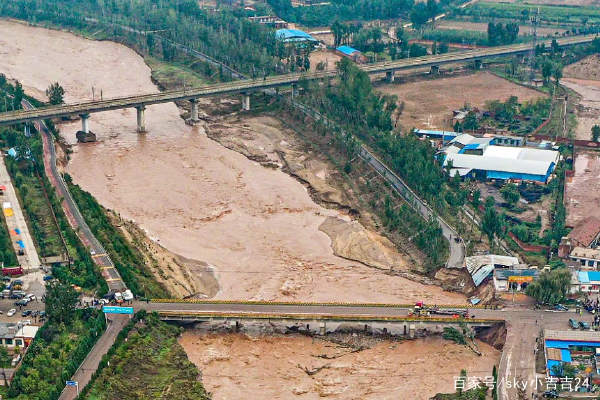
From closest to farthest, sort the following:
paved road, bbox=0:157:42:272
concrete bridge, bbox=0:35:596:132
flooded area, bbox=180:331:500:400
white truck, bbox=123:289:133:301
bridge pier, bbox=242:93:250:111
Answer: flooded area, bbox=180:331:500:400
white truck, bbox=123:289:133:301
paved road, bbox=0:157:42:272
concrete bridge, bbox=0:35:596:132
bridge pier, bbox=242:93:250:111

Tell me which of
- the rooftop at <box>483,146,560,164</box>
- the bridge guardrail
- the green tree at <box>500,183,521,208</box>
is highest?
the rooftop at <box>483,146,560,164</box>

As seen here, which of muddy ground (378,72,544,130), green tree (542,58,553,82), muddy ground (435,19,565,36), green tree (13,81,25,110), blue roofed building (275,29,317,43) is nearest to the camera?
green tree (13,81,25,110)

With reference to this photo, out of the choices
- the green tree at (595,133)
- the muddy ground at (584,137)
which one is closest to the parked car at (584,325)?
the muddy ground at (584,137)

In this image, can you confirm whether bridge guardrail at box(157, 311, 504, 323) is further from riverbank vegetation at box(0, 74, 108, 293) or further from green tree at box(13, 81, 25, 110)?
green tree at box(13, 81, 25, 110)

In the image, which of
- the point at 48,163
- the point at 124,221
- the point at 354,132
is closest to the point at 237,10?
the point at 354,132

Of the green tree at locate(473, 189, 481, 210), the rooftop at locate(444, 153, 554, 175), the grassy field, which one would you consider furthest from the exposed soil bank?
the grassy field

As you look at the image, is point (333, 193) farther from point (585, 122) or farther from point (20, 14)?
point (20, 14)

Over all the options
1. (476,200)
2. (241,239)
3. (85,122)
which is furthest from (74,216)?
(476,200)
